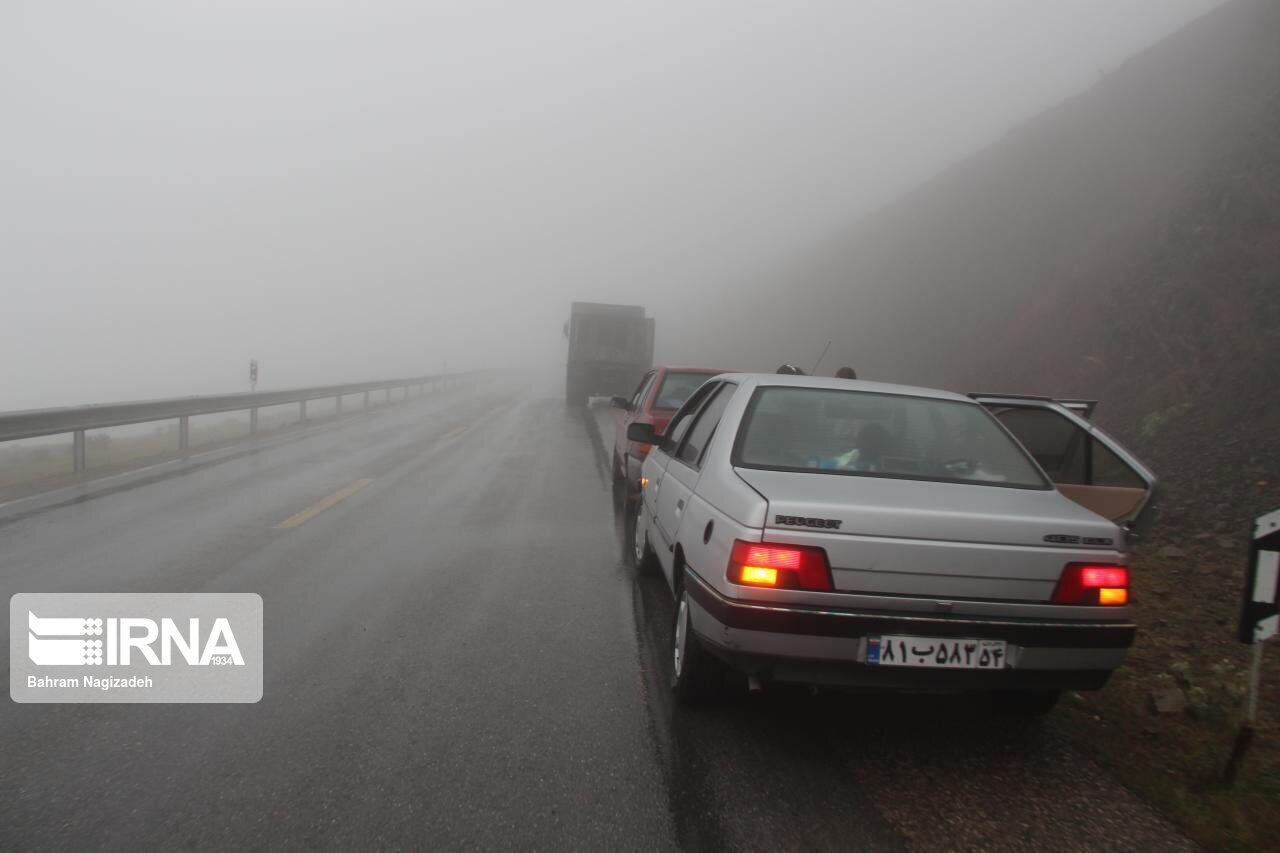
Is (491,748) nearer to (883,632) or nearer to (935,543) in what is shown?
(883,632)

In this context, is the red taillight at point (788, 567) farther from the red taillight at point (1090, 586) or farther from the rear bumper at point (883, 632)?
the red taillight at point (1090, 586)

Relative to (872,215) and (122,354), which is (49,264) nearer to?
(122,354)

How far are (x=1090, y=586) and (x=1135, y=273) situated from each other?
14.1 m

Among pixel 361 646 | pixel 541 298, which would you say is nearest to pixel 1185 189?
pixel 361 646

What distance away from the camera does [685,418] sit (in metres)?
5.82

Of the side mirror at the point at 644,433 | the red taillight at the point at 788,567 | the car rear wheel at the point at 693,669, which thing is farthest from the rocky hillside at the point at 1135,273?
the red taillight at the point at 788,567

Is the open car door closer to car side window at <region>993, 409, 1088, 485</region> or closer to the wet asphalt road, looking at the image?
car side window at <region>993, 409, 1088, 485</region>

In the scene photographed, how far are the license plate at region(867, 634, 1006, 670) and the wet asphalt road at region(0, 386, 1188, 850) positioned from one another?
505 mm

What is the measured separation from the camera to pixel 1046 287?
19.5 m

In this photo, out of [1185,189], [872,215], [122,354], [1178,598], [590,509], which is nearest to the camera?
[1178,598]

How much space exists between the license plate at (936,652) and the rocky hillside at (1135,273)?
5.17 m

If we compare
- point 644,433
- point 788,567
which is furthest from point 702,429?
point 788,567

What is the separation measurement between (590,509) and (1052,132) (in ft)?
90.7

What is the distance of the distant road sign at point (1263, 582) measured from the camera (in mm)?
3383
